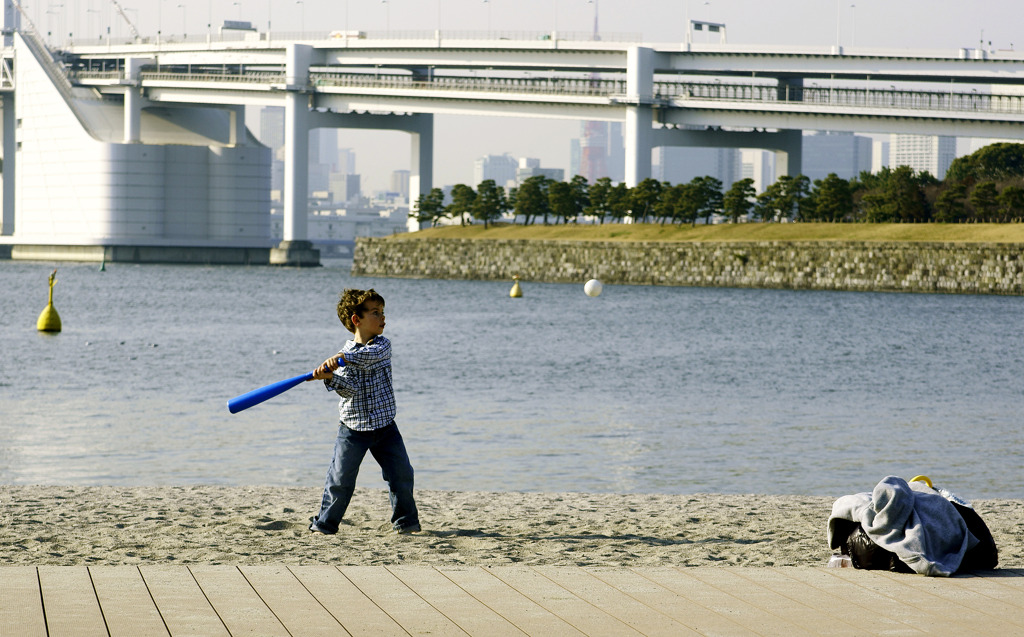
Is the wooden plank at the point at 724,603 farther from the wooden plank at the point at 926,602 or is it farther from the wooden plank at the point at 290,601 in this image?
the wooden plank at the point at 290,601

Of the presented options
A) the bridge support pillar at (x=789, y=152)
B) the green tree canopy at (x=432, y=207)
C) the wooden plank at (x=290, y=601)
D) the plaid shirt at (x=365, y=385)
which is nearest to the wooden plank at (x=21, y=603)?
the wooden plank at (x=290, y=601)

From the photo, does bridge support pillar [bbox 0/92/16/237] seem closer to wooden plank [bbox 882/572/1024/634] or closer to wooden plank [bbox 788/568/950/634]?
wooden plank [bbox 788/568/950/634]

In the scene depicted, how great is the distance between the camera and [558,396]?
2402 cm

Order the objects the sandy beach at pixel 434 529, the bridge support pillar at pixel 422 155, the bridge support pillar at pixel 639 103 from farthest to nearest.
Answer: the bridge support pillar at pixel 422 155 < the bridge support pillar at pixel 639 103 < the sandy beach at pixel 434 529

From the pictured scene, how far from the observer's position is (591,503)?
33.7 ft

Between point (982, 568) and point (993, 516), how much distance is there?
118 inches

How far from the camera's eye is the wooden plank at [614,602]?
557 centimetres

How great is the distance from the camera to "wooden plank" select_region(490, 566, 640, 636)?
18.3 ft

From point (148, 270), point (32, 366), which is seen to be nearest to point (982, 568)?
point (32, 366)

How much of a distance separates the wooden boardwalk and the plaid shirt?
1.33m

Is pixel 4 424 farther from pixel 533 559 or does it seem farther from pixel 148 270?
pixel 148 270

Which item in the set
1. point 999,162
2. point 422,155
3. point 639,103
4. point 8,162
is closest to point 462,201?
point 422,155

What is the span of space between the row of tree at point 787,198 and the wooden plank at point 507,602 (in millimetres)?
66047

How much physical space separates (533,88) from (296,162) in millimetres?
19588
